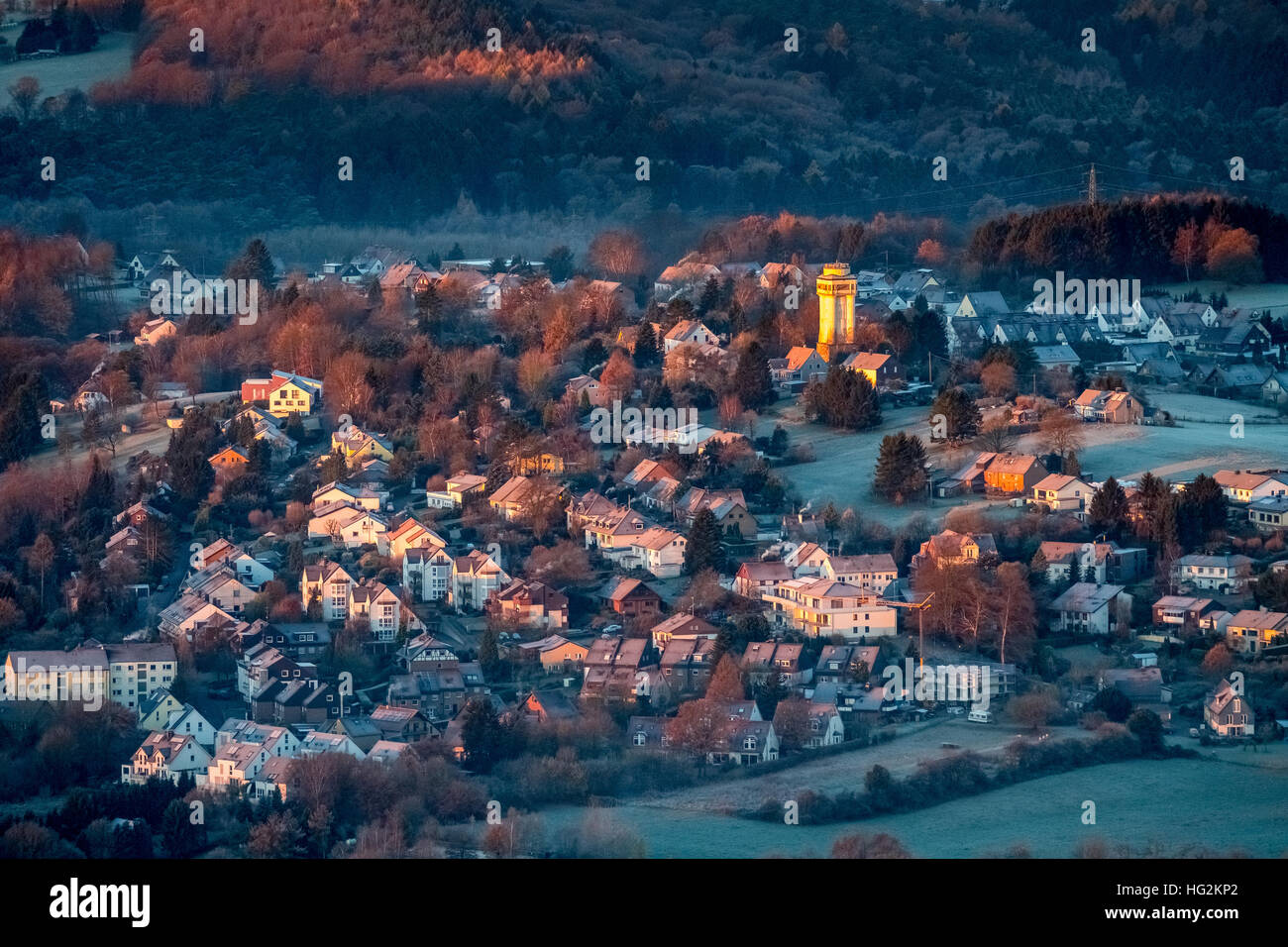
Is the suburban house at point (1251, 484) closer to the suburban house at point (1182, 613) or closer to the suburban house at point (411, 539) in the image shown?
the suburban house at point (1182, 613)

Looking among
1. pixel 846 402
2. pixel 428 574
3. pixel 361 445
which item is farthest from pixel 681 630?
pixel 361 445

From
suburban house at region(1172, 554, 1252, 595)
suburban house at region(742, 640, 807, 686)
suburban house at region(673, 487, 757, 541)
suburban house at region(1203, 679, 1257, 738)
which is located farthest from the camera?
suburban house at region(673, 487, 757, 541)

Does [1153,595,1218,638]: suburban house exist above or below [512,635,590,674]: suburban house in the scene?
above

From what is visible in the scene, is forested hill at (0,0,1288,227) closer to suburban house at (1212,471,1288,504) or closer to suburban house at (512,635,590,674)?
suburban house at (1212,471,1288,504)

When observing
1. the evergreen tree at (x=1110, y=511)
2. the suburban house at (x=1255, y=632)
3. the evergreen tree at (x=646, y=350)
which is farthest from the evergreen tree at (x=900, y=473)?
the evergreen tree at (x=646, y=350)
